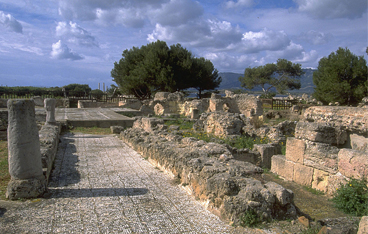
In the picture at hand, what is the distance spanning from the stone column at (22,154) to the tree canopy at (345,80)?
28.4 metres

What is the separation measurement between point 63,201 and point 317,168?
4967 mm

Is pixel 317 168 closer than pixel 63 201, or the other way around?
pixel 63 201

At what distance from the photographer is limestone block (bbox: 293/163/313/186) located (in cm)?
589

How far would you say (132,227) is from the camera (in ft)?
10.7

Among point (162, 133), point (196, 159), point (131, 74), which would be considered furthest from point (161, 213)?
A: point (131, 74)

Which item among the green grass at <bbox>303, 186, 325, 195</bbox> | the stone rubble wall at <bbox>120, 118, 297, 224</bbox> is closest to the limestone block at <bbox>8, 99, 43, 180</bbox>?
the stone rubble wall at <bbox>120, 118, 297, 224</bbox>

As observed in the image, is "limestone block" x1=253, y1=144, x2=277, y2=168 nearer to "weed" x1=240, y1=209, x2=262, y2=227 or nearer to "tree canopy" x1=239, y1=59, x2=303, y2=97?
"weed" x1=240, y1=209, x2=262, y2=227

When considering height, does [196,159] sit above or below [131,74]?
below

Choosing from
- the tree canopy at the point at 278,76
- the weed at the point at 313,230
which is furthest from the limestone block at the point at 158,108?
the tree canopy at the point at 278,76

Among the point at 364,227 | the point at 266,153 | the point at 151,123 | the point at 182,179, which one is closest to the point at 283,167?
the point at 266,153

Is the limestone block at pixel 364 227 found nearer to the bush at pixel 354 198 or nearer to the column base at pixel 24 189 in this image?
the bush at pixel 354 198

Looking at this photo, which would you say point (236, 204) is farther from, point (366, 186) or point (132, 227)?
point (366, 186)

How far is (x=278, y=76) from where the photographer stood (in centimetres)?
5159

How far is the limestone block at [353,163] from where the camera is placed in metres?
4.54
